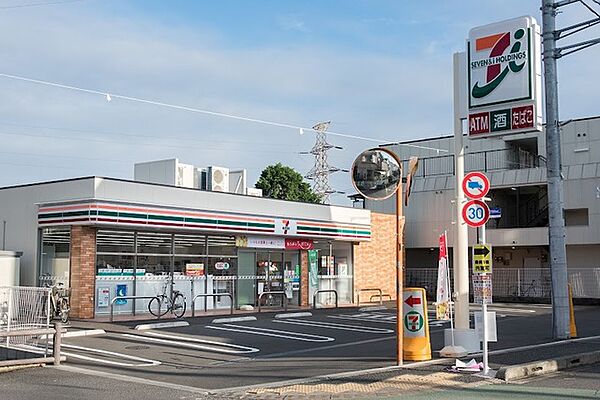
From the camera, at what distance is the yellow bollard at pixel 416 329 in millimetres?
12875

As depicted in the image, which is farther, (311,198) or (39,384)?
(311,198)

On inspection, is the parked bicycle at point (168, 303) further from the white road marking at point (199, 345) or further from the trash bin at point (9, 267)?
the white road marking at point (199, 345)

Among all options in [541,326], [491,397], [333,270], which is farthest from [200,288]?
[491,397]

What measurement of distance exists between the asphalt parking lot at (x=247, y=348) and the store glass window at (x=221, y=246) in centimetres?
368

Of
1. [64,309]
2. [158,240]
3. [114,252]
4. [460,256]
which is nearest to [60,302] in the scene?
[64,309]

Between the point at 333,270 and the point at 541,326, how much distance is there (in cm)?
1174

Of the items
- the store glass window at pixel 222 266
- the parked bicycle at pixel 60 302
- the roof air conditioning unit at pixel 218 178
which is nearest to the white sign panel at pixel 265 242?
the store glass window at pixel 222 266

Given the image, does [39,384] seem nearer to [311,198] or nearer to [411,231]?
[411,231]

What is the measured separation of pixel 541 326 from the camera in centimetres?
2141

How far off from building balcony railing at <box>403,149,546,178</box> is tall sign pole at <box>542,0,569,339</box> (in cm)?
2229

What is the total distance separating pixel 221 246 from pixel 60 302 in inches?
280

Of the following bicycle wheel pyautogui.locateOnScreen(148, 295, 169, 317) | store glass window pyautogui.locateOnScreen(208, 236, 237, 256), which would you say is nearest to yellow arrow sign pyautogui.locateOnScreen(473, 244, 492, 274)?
bicycle wheel pyautogui.locateOnScreen(148, 295, 169, 317)

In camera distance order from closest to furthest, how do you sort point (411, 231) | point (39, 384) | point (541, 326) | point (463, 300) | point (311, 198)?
point (39, 384) → point (463, 300) → point (541, 326) → point (411, 231) → point (311, 198)

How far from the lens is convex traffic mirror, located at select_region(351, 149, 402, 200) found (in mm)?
12117
